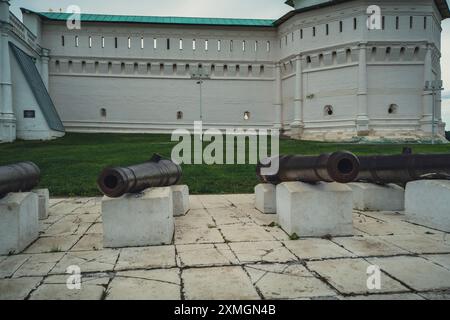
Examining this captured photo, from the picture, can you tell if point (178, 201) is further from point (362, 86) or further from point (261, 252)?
point (362, 86)

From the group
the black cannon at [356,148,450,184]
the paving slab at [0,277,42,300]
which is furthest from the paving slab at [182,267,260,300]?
the black cannon at [356,148,450,184]

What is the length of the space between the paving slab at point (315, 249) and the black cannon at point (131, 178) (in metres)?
1.92

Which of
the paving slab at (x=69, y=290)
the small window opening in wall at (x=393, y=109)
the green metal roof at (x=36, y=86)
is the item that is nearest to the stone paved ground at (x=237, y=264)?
the paving slab at (x=69, y=290)

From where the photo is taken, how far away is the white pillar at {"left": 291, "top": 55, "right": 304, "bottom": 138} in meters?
34.3

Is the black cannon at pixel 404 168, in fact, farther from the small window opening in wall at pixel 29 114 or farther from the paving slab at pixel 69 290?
the small window opening in wall at pixel 29 114

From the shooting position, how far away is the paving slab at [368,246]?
3998 mm

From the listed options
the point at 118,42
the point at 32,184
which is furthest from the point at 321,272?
the point at 118,42

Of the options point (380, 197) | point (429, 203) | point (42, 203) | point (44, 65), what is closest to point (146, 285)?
point (42, 203)

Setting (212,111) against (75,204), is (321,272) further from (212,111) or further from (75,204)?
(212,111)

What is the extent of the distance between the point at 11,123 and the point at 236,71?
21130 millimetres

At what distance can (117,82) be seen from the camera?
37.4 metres

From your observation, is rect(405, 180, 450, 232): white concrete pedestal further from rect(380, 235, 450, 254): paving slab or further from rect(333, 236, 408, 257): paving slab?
rect(333, 236, 408, 257): paving slab

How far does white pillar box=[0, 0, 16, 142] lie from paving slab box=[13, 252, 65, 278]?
25.0m

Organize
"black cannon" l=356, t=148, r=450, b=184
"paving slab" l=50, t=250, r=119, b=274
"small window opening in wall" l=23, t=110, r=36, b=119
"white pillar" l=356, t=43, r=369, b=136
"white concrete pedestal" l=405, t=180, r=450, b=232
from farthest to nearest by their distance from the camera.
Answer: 1. "white pillar" l=356, t=43, r=369, b=136
2. "small window opening in wall" l=23, t=110, r=36, b=119
3. "black cannon" l=356, t=148, r=450, b=184
4. "white concrete pedestal" l=405, t=180, r=450, b=232
5. "paving slab" l=50, t=250, r=119, b=274
